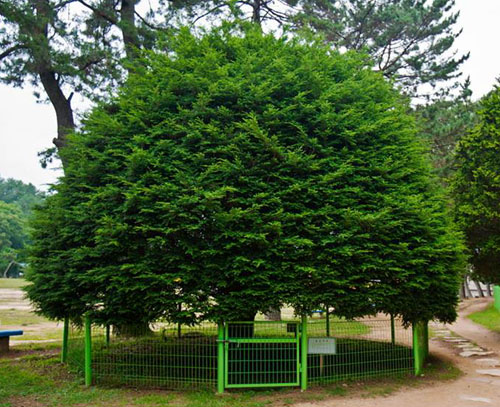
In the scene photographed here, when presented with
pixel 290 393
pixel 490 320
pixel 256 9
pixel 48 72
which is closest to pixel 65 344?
pixel 290 393

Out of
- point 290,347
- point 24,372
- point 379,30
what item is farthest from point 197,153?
point 379,30

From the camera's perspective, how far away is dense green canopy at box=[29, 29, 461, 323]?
765cm

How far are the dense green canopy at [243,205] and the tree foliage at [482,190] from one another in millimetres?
4832

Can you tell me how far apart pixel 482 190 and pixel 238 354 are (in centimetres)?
942

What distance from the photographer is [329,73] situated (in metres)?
9.48

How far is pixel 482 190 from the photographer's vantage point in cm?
1358

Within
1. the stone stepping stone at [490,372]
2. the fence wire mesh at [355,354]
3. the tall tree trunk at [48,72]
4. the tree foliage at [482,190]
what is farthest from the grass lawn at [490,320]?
the tall tree trunk at [48,72]

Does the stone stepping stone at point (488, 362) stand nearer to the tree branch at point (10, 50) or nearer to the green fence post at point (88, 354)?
the green fence post at point (88, 354)

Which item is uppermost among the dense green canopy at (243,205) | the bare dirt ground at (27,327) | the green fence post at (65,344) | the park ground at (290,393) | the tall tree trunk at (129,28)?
the tall tree trunk at (129,28)

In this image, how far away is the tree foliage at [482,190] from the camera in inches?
522

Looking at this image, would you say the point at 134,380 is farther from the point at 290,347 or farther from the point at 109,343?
the point at 290,347

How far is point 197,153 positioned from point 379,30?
1593cm

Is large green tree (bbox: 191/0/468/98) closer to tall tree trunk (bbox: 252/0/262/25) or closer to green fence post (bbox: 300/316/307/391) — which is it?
tall tree trunk (bbox: 252/0/262/25)

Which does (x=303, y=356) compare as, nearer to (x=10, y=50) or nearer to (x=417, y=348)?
(x=417, y=348)
